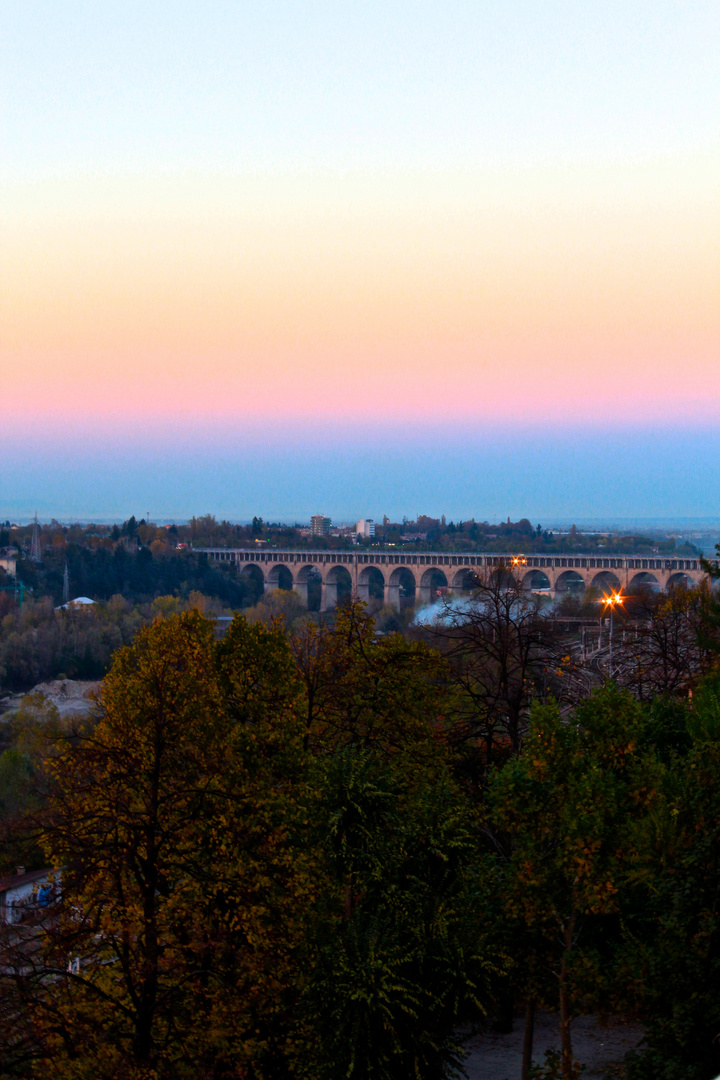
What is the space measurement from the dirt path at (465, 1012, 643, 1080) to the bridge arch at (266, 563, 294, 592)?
516 feet

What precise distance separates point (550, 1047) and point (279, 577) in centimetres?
16133

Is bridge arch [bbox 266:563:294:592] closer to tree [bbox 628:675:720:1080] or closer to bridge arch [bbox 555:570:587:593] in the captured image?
bridge arch [bbox 555:570:587:593]

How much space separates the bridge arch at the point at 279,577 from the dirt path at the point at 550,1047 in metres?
157

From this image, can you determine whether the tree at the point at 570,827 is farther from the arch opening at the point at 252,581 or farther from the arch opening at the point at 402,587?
the arch opening at the point at 252,581

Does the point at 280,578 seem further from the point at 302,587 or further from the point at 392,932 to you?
the point at 392,932

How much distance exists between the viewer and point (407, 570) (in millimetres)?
173500

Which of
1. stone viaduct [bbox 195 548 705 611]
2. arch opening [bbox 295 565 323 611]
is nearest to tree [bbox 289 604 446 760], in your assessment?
stone viaduct [bbox 195 548 705 611]

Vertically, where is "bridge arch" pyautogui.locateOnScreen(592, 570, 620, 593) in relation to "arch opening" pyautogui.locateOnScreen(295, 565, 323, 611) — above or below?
above

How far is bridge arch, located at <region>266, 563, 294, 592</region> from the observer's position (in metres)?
177

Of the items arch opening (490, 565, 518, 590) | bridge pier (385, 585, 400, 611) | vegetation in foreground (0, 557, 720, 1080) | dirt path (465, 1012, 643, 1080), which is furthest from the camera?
bridge pier (385, 585, 400, 611)

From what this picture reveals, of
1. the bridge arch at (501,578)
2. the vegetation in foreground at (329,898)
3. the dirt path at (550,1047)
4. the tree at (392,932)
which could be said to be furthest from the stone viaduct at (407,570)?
the tree at (392,932)

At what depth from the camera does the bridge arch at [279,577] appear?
177 metres

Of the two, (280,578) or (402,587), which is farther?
(402,587)

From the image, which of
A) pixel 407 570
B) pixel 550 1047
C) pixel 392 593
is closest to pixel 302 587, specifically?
pixel 392 593
